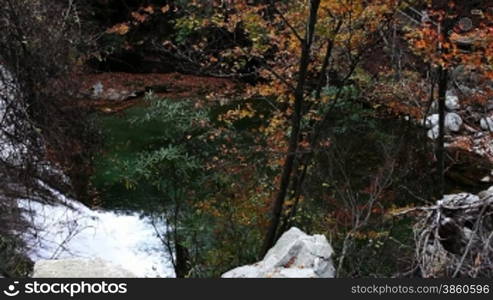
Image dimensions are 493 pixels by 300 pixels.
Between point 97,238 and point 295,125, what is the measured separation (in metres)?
4.24

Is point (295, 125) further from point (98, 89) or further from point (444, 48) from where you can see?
point (98, 89)

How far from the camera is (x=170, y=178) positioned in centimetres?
852

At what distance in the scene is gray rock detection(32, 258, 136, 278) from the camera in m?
4.35

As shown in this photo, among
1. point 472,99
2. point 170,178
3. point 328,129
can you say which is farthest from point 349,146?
point 170,178

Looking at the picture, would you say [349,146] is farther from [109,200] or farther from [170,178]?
[109,200]

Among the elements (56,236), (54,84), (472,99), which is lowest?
(56,236)

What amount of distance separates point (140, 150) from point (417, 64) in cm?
607

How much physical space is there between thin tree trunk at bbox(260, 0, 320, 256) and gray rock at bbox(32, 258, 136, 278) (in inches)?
88.8

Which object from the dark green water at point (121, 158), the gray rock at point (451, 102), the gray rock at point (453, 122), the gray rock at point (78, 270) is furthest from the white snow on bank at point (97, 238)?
the gray rock at point (451, 102)

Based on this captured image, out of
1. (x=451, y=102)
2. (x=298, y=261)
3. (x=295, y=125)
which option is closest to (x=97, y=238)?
(x=295, y=125)

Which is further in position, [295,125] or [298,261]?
[295,125]

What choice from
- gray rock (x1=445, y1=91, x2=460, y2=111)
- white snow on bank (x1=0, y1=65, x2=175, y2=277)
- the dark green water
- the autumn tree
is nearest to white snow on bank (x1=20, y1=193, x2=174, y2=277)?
white snow on bank (x1=0, y1=65, x2=175, y2=277)

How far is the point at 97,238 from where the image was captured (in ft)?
28.4

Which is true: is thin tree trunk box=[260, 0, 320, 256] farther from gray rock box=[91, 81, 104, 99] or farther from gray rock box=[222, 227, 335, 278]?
gray rock box=[91, 81, 104, 99]
